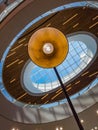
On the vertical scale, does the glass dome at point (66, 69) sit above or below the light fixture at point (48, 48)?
above

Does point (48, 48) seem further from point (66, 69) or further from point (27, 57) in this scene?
point (66, 69)

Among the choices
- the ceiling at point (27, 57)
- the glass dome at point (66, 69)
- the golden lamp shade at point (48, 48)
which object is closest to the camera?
the golden lamp shade at point (48, 48)

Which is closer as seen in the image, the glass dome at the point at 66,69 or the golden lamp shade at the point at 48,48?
the golden lamp shade at the point at 48,48

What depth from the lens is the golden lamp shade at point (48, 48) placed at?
3.41 m

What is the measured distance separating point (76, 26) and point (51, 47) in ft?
20.6

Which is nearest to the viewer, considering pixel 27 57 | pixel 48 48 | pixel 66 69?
pixel 48 48

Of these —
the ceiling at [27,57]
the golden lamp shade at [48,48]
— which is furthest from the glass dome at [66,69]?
the golden lamp shade at [48,48]

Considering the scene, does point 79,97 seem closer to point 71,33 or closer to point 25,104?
point 25,104

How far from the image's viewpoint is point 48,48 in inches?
136

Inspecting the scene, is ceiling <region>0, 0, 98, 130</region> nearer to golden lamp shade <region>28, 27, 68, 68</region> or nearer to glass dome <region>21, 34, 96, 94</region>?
glass dome <region>21, 34, 96, 94</region>

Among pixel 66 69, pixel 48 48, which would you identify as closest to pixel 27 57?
pixel 66 69

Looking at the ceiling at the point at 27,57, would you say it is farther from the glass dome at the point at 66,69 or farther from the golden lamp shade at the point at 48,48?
the golden lamp shade at the point at 48,48

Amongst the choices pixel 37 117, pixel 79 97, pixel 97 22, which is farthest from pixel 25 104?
pixel 97 22

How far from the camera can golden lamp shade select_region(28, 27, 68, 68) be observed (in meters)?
3.41
